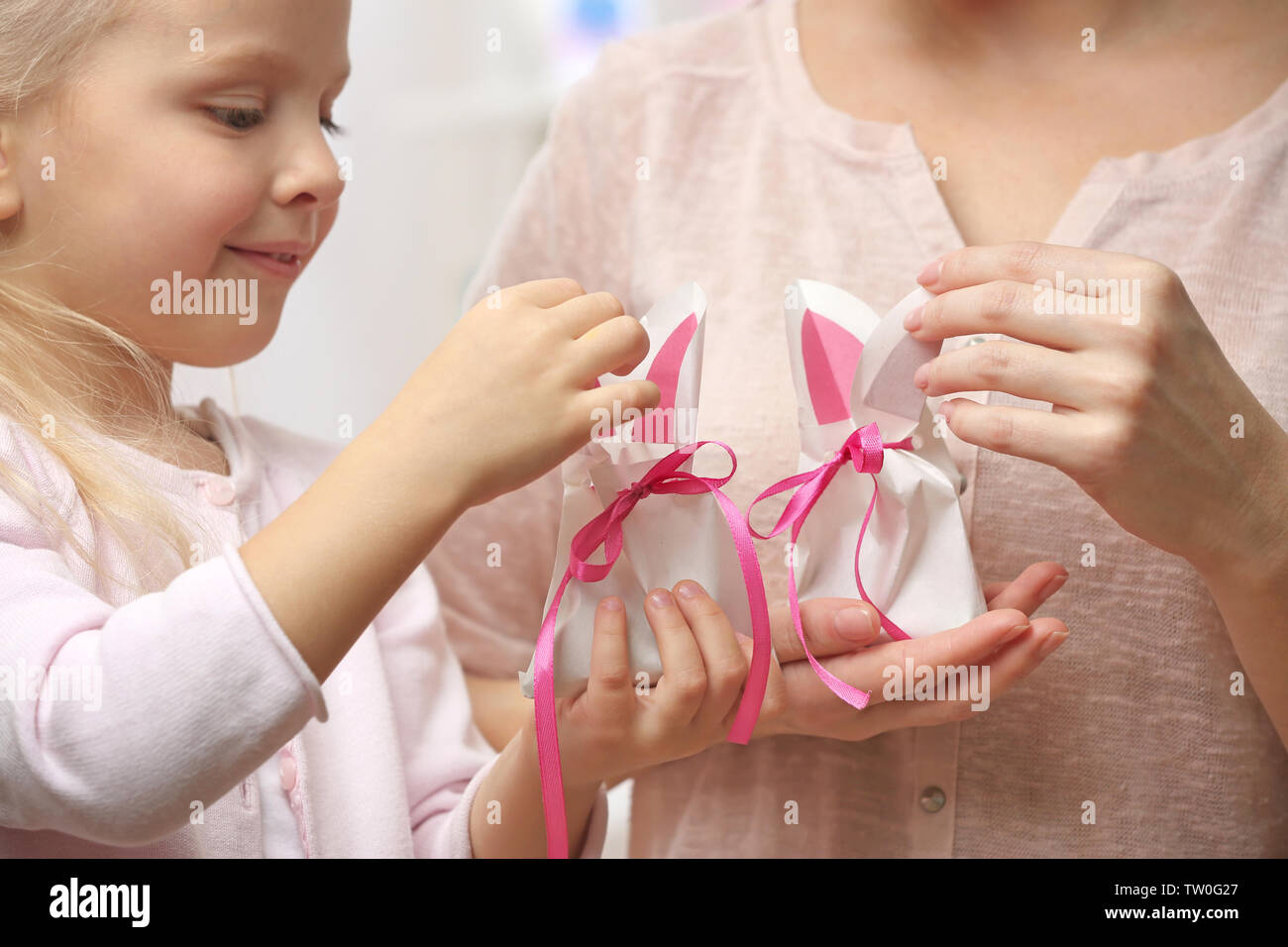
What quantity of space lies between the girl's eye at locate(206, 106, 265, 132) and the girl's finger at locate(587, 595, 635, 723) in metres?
0.37

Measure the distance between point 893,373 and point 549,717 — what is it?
0.92 ft

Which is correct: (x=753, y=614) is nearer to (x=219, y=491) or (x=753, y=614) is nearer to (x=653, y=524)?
(x=653, y=524)

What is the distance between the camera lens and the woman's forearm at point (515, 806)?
2.36 feet

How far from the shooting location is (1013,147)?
839 mm

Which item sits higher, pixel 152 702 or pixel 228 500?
pixel 228 500

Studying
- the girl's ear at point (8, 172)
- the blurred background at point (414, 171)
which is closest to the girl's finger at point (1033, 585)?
the girl's ear at point (8, 172)

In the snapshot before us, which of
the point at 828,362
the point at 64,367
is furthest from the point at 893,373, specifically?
the point at 64,367

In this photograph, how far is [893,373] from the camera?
0.64 meters

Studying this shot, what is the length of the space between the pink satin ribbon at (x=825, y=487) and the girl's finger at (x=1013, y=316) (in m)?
0.08

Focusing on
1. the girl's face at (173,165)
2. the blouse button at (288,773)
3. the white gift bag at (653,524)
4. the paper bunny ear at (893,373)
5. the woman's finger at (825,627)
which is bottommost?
the blouse button at (288,773)

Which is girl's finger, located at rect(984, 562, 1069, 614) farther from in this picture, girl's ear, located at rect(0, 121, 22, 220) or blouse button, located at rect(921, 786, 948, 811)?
girl's ear, located at rect(0, 121, 22, 220)

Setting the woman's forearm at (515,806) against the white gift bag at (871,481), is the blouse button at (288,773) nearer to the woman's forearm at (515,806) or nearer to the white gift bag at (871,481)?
the woman's forearm at (515,806)

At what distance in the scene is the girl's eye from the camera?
2.21 ft

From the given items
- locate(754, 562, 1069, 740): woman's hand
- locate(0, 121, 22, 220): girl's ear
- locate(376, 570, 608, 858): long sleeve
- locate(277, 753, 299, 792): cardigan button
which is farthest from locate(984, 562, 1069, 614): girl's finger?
locate(0, 121, 22, 220): girl's ear
